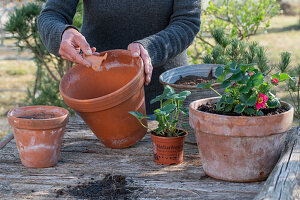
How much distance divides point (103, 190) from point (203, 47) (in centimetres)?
238

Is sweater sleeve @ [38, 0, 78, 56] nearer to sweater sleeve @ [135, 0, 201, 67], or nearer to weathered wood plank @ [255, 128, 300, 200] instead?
sweater sleeve @ [135, 0, 201, 67]

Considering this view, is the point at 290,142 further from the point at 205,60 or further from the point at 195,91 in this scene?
the point at 205,60

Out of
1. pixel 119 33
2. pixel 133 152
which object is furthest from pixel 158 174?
Answer: pixel 119 33

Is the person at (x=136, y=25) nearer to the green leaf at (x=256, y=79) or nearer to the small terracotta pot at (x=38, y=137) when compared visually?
the small terracotta pot at (x=38, y=137)

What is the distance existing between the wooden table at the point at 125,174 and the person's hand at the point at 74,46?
37cm

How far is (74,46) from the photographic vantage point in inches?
67.5

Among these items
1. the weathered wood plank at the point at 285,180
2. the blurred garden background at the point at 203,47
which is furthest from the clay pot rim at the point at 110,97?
the blurred garden background at the point at 203,47

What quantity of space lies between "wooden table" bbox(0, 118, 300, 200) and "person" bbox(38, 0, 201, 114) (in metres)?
0.46

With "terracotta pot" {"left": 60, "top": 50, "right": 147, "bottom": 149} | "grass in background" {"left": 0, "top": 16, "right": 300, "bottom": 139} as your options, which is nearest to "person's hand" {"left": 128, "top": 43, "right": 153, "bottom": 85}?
"terracotta pot" {"left": 60, "top": 50, "right": 147, "bottom": 149}

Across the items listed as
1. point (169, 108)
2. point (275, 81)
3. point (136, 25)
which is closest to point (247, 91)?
point (275, 81)

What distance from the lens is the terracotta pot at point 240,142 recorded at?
4.17 feet

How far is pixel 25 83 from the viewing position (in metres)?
5.46

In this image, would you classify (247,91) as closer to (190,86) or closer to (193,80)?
(190,86)

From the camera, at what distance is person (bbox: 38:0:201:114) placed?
1865mm
